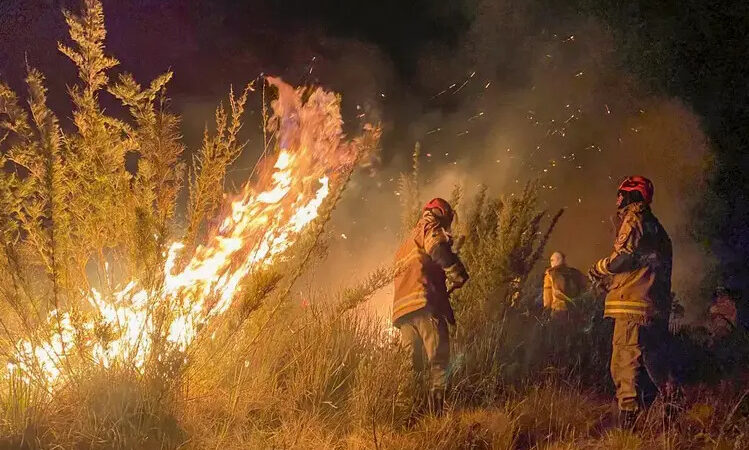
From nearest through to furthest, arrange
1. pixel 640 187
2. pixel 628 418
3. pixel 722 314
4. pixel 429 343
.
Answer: pixel 628 418, pixel 429 343, pixel 640 187, pixel 722 314

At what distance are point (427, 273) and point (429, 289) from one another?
155 millimetres

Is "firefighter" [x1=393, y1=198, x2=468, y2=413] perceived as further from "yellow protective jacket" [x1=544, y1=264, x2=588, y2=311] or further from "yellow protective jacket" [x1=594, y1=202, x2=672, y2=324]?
"yellow protective jacket" [x1=544, y1=264, x2=588, y2=311]

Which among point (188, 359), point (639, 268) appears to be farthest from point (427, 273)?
point (188, 359)

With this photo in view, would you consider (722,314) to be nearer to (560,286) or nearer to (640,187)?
(560,286)

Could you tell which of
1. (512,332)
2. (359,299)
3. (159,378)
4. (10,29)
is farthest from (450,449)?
(10,29)

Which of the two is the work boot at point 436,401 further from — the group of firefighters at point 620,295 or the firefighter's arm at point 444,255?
the firefighter's arm at point 444,255

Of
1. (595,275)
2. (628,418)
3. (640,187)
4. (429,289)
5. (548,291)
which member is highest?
(640,187)

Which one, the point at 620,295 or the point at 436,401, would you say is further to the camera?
the point at 620,295

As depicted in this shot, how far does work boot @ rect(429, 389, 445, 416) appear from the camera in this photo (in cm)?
497

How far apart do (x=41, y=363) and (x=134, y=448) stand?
3.59 ft

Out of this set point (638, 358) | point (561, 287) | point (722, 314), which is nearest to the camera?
point (638, 358)

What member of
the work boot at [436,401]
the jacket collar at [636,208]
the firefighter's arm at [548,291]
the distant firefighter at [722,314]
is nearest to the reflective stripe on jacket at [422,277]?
the work boot at [436,401]

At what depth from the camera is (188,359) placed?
4.21 metres

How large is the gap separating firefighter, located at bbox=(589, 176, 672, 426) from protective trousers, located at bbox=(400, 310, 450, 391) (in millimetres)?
1335
